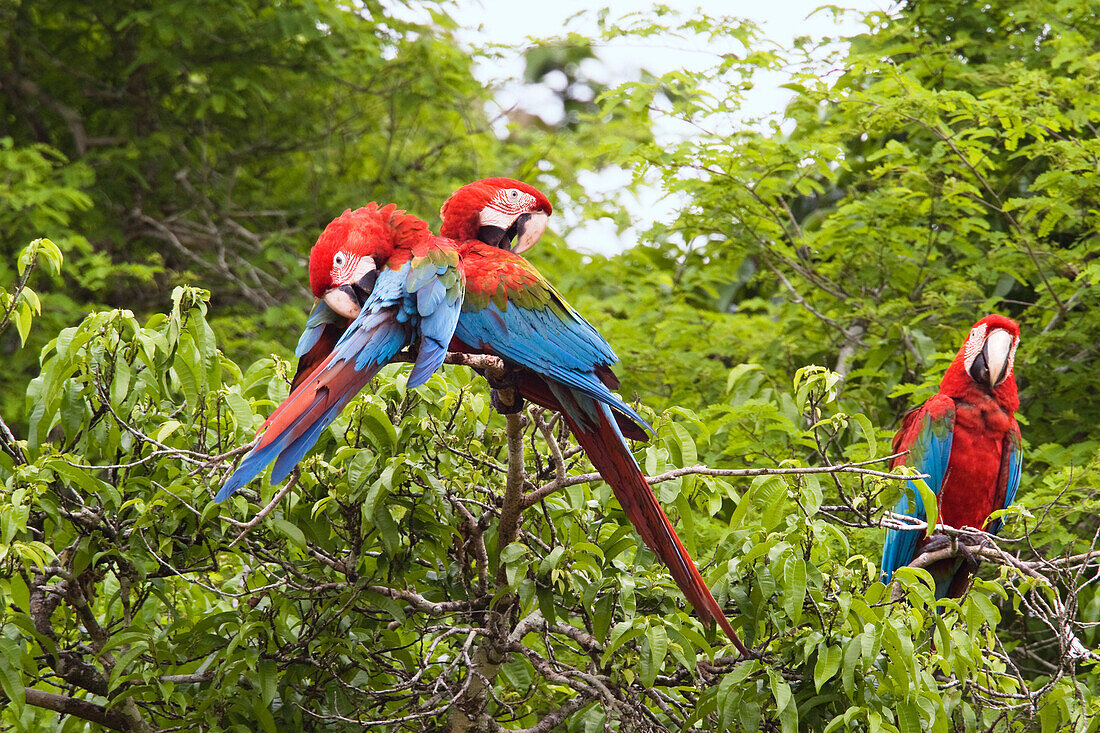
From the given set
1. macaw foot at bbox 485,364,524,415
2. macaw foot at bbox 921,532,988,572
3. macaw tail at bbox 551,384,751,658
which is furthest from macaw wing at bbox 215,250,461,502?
macaw foot at bbox 921,532,988,572

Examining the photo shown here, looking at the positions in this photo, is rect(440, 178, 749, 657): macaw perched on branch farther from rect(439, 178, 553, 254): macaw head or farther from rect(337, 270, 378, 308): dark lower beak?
rect(337, 270, 378, 308): dark lower beak

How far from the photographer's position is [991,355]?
11.7 ft

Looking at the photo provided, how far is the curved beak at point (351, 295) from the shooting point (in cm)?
248

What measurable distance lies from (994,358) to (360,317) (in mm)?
2365

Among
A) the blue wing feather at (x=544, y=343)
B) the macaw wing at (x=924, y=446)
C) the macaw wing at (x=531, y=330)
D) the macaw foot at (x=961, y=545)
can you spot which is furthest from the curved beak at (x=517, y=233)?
the macaw wing at (x=924, y=446)

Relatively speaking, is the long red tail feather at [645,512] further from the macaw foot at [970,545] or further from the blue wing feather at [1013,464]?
the blue wing feather at [1013,464]

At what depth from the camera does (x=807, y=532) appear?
92.1 inches

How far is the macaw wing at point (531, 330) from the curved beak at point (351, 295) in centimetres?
24

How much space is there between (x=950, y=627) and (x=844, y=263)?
2.24 m

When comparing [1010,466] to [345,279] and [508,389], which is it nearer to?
[508,389]

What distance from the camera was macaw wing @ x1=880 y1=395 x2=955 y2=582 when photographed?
356 cm

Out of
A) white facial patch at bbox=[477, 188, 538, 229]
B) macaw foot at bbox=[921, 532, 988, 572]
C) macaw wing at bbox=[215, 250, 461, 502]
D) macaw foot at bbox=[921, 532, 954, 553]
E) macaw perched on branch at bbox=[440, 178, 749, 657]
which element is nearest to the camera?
macaw wing at bbox=[215, 250, 461, 502]

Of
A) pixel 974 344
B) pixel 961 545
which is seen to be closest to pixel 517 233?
pixel 961 545

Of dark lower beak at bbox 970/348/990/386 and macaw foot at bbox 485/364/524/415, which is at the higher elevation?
macaw foot at bbox 485/364/524/415
